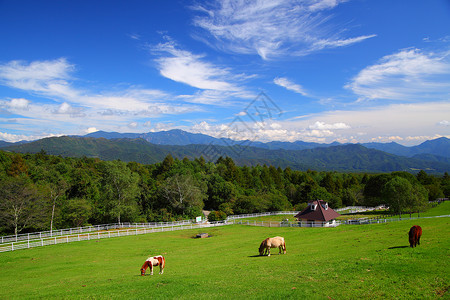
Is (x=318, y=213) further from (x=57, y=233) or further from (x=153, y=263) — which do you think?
(x=57, y=233)

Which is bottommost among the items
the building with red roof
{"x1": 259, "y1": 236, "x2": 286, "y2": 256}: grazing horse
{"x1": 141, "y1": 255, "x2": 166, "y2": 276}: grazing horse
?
the building with red roof

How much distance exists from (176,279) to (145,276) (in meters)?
2.56

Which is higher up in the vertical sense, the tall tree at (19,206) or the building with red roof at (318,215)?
the tall tree at (19,206)

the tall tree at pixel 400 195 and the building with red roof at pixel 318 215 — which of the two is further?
the tall tree at pixel 400 195

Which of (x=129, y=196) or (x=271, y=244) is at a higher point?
(x=129, y=196)

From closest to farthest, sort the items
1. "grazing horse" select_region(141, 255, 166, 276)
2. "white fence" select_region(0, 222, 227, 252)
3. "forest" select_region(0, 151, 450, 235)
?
"grazing horse" select_region(141, 255, 166, 276) → "white fence" select_region(0, 222, 227, 252) → "forest" select_region(0, 151, 450, 235)

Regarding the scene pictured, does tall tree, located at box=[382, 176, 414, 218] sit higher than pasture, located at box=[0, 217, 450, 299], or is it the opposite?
pasture, located at box=[0, 217, 450, 299]

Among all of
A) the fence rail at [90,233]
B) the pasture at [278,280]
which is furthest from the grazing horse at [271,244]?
the fence rail at [90,233]

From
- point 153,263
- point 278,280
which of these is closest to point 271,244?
point 278,280

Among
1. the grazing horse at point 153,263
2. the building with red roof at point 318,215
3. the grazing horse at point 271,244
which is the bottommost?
the building with red roof at point 318,215

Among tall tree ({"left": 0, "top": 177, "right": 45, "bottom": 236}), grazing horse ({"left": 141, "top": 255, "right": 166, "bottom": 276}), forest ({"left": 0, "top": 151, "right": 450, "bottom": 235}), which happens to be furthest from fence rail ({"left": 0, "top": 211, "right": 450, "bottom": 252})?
grazing horse ({"left": 141, "top": 255, "right": 166, "bottom": 276})

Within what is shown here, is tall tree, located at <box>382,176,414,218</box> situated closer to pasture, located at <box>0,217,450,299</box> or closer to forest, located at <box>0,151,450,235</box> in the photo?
forest, located at <box>0,151,450,235</box>

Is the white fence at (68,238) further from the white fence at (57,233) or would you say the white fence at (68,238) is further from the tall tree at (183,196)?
the tall tree at (183,196)

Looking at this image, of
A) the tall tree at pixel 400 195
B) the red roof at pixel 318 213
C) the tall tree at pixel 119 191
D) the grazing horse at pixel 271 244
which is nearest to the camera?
the grazing horse at pixel 271 244
